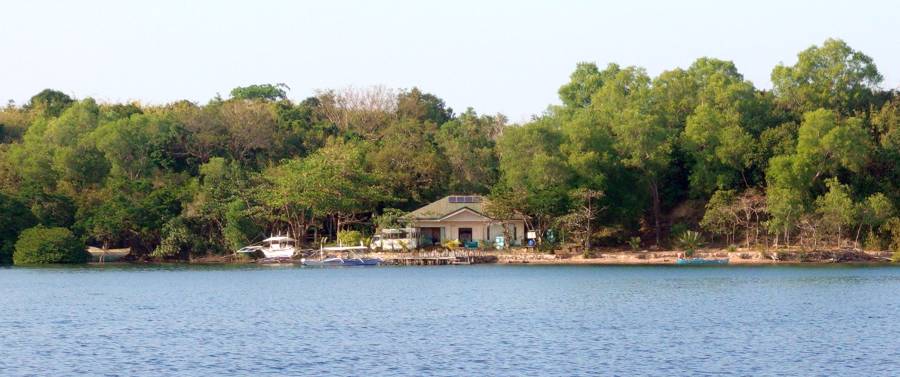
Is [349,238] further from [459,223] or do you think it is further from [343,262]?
[459,223]

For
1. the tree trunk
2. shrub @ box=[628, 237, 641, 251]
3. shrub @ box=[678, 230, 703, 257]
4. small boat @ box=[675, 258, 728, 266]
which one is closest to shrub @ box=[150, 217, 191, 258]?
shrub @ box=[628, 237, 641, 251]

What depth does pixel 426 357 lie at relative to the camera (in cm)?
2681

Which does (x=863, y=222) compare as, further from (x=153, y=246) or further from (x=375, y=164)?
(x=153, y=246)

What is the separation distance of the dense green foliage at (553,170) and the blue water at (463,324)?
9.63 meters

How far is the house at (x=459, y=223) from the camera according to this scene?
221 ft

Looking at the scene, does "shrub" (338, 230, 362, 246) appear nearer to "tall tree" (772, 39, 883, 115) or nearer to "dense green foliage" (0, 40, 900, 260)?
"dense green foliage" (0, 40, 900, 260)

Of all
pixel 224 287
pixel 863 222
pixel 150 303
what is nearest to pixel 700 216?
pixel 863 222

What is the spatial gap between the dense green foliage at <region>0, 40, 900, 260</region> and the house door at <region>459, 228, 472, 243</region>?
4312 millimetres

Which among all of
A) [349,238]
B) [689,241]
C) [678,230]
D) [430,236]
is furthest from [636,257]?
[349,238]

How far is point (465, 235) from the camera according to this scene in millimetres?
69312

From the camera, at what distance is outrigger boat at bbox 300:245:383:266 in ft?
210

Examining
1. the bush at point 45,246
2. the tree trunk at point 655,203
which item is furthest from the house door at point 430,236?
the bush at point 45,246

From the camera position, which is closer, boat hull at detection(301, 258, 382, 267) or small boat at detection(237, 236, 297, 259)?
boat hull at detection(301, 258, 382, 267)

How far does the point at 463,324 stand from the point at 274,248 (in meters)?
35.2
